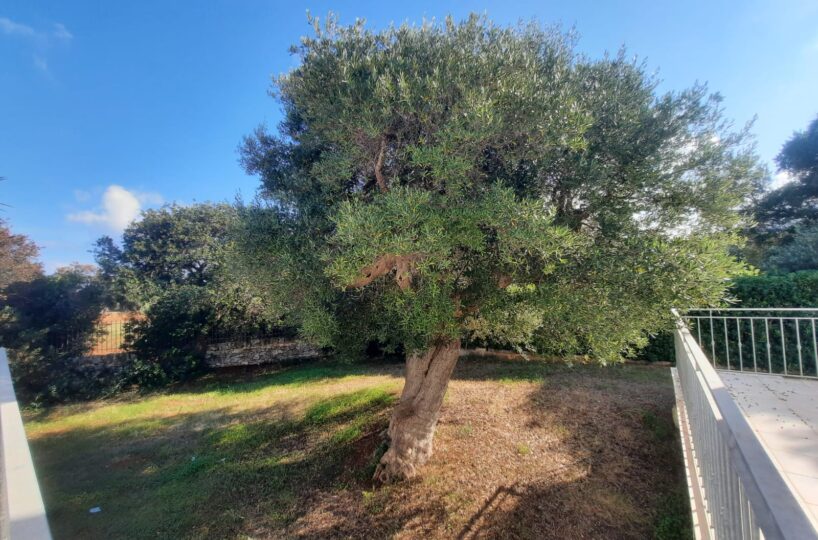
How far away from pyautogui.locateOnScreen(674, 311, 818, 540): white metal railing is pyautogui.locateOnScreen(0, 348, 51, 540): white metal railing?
8.95 feet

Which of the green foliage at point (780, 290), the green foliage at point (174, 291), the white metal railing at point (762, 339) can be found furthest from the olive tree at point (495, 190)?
the green foliage at point (174, 291)

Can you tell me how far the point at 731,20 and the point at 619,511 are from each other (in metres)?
6.36

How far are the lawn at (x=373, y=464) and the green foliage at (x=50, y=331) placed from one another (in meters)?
1.33

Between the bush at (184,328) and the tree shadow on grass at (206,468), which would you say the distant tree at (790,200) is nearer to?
the tree shadow on grass at (206,468)

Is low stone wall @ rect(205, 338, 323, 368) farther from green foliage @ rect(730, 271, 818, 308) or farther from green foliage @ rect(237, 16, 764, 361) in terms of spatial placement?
green foliage @ rect(730, 271, 818, 308)

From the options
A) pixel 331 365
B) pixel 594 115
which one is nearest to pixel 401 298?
pixel 594 115

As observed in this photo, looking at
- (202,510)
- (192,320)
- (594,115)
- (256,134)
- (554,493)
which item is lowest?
(202,510)

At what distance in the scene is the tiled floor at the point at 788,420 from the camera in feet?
8.18

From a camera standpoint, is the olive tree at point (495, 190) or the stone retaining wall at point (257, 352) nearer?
the olive tree at point (495, 190)

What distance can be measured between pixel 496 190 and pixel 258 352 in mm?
11910

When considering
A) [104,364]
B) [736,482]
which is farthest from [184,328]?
[736,482]

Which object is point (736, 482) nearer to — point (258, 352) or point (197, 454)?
point (197, 454)

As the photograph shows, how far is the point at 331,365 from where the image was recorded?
38.5 ft

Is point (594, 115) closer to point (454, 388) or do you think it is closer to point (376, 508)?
point (376, 508)
